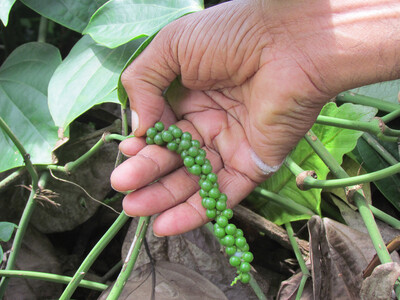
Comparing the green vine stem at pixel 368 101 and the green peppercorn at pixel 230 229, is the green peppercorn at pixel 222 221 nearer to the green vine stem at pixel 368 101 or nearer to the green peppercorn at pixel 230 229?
the green peppercorn at pixel 230 229

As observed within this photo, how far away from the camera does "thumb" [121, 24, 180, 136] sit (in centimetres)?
78

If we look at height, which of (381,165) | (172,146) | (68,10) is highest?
(68,10)

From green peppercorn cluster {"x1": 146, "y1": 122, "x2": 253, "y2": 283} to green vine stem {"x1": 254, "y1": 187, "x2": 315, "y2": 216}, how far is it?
0.52ft

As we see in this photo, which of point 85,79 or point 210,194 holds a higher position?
point 85,79

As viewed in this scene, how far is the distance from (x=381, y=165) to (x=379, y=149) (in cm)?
4

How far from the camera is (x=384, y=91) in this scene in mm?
1027

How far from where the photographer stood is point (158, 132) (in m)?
0.82

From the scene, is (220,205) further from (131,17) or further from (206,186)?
(131,17)

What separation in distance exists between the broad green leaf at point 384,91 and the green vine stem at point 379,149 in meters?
0.11

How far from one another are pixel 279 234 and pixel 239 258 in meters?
0.25

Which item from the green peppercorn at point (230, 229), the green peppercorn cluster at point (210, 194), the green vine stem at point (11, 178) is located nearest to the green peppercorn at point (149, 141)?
the green peppercorn cluster at point (210, 194)

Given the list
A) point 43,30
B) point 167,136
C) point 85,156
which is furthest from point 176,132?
point 43,30

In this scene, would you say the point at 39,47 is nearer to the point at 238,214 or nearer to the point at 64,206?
the point at 64,206

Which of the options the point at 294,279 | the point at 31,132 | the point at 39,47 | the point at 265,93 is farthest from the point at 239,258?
the point at 39,47
